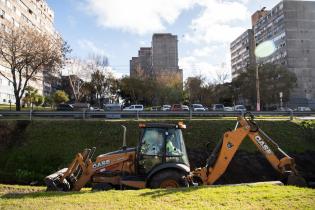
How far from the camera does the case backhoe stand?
426 inches

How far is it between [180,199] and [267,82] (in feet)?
223

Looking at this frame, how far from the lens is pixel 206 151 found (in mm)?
19797

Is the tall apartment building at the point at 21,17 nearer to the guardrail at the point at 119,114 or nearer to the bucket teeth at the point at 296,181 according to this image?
the guardrail at the point at 119,114

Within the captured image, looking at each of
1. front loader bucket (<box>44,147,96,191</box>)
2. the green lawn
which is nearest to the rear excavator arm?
the green lawn

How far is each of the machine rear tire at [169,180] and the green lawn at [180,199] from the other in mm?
1337

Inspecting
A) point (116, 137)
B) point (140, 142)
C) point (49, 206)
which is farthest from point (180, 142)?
point (116, 137)

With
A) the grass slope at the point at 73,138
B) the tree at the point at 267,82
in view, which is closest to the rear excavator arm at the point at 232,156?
the grass slope at the point at 73,138

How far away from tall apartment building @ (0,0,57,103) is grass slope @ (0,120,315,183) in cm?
2319

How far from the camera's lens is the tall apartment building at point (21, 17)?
2306 inches

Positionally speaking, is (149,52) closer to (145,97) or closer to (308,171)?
(145,97)

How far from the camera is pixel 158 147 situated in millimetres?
11055

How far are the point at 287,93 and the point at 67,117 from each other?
59.7 meters

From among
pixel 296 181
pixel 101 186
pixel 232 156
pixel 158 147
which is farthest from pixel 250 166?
pixel 101 186

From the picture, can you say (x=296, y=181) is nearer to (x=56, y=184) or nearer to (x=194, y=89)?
(x=56, y=184)
